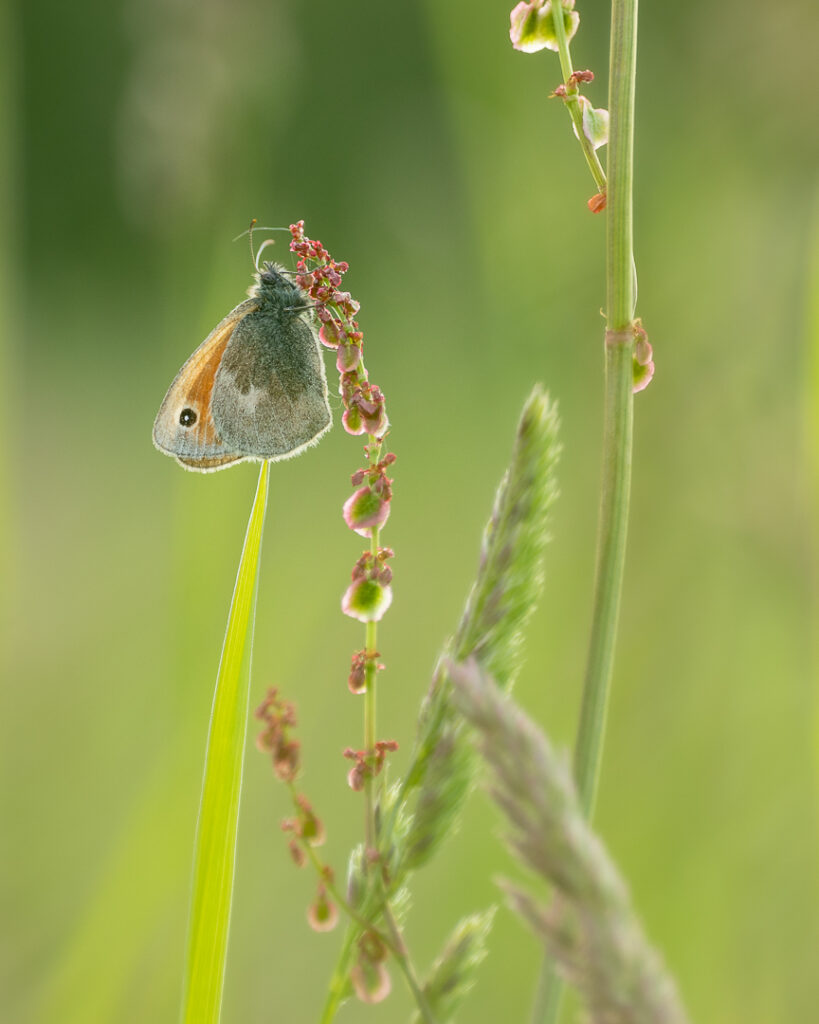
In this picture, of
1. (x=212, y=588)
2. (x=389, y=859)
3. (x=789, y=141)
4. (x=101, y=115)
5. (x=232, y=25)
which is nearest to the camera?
(x=389, y=859)

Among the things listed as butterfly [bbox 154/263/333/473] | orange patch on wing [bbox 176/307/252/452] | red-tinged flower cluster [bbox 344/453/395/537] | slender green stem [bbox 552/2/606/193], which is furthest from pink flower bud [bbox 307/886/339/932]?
orange patch on wing [bbox 176/307/252/452]

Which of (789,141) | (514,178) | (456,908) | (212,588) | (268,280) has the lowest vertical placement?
(456,908)

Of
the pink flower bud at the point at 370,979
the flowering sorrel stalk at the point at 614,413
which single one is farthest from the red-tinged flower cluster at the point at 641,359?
the pink flower bud at the point at 370,979

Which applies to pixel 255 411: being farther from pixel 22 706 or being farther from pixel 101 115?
pixel 101 115

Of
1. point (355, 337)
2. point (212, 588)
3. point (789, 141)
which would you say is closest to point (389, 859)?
point (355, 337)

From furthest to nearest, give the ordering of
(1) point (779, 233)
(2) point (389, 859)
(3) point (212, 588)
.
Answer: (1) point (779, 233)
(3) point (212, 588)
(2) point (389, 859)

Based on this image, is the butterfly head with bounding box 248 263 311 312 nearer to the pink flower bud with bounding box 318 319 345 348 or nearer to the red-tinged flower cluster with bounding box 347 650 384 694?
the pink flower bud with bounding box 318 319 345 348
